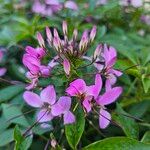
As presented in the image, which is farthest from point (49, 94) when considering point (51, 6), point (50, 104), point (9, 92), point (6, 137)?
point (51, 6)

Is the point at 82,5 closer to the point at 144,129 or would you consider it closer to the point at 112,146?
the point at 144,129

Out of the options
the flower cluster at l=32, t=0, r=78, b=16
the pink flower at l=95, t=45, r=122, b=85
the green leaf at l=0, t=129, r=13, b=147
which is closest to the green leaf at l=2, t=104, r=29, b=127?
the green leaf at l=0, t=129, r=13, b=147

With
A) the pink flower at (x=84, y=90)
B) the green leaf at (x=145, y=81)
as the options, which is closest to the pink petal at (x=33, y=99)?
the pink flower at (x=84, y=90)

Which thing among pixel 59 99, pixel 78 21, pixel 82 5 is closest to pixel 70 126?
pixel 59 99

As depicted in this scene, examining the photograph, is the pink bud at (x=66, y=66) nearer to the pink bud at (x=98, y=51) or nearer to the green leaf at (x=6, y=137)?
the pink bud at (x=98, y=51)

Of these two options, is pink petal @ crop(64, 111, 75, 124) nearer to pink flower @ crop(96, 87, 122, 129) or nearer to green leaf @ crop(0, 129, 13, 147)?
pink flower @ crop(96, 87, 122, 129)
